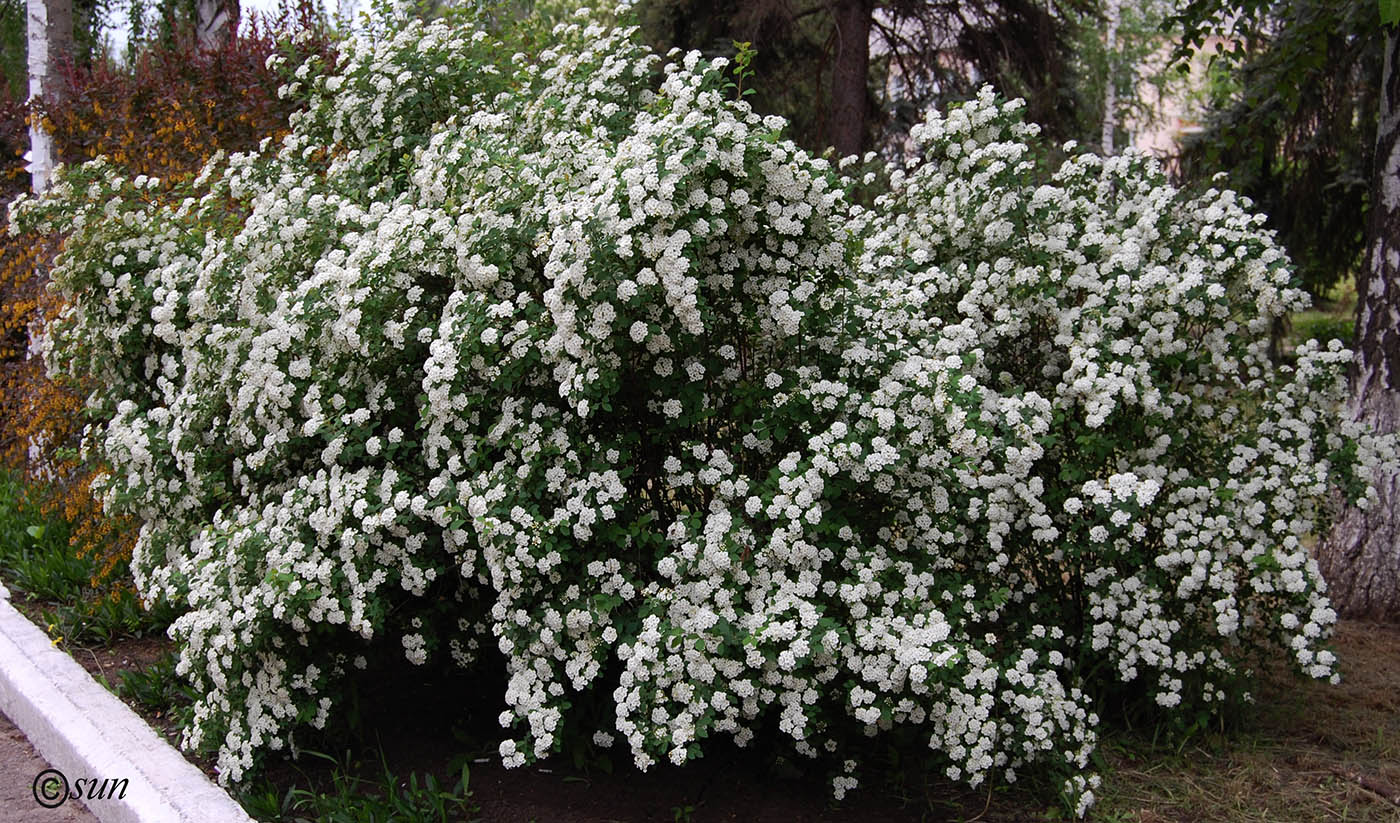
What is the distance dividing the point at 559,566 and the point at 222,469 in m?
1.52

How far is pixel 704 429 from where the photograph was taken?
382 cm

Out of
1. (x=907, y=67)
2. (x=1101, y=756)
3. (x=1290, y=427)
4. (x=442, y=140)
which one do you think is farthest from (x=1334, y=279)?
(x=442, y=140)

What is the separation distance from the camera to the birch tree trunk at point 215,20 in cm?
844

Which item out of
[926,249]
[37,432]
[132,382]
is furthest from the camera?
[37,432]

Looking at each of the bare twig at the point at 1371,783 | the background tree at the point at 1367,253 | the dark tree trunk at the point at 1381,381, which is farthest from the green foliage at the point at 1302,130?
the bare twig at the point at 1371,783

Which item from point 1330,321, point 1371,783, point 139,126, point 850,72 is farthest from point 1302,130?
point 1330,321

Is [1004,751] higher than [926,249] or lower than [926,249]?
lower

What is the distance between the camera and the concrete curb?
12.0ft

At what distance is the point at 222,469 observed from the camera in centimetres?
423

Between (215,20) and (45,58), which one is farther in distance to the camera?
(215,20)

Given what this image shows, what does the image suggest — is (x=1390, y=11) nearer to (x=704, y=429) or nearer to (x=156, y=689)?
(x=704, y=429)

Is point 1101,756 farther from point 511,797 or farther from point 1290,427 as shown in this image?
point 511,797

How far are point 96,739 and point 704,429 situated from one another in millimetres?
2472

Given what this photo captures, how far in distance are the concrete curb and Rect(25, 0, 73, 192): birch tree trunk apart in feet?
12.0
